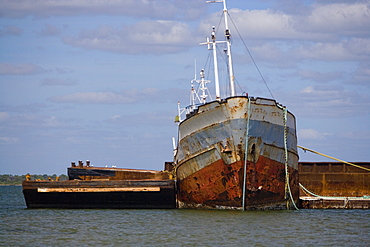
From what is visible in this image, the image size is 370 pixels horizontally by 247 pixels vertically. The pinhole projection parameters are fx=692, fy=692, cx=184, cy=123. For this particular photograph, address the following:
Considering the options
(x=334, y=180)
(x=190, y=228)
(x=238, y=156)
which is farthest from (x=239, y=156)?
(x=334, y=180)

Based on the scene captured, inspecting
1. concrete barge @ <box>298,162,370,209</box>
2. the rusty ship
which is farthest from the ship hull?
concrete barge @ <box>298,162,370,209</box>

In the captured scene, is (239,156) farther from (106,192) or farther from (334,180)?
(334,180)

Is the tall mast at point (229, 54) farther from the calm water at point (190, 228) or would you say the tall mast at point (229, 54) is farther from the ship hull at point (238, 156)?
the calm water at point (190, 228)

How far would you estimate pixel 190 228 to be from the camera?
2544 centimetres

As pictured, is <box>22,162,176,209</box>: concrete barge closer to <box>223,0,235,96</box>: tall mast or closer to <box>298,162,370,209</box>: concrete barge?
<box>223,0,235,96</box>: tall mast

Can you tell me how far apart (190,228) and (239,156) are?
5050mm

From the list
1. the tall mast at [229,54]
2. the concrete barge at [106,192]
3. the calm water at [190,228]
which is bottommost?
the calm water at [190,228]

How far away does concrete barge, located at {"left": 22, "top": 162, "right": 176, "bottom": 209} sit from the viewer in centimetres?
3284

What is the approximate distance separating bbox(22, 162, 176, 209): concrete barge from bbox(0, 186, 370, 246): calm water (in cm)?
99

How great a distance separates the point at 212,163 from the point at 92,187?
6.91m

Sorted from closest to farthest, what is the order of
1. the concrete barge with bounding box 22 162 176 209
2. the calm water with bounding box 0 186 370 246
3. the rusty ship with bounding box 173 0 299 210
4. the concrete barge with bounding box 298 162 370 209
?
the calm water with bounding box 0 186 370 246 < the rusty ship with bounding box 173 0 299 210 < the concrete barge with bounding box 22 162 176 209 < the concrete barge with bounding box 298 162 370 209

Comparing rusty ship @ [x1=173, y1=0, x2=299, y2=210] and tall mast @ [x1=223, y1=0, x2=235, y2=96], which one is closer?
rusty ship @ [x1=173, y1=0, x2=299, y2=210]

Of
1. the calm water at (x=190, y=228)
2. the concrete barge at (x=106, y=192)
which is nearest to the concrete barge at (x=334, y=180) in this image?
the calm water at (x=190, y=228)

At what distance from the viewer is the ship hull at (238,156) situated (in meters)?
29.4
